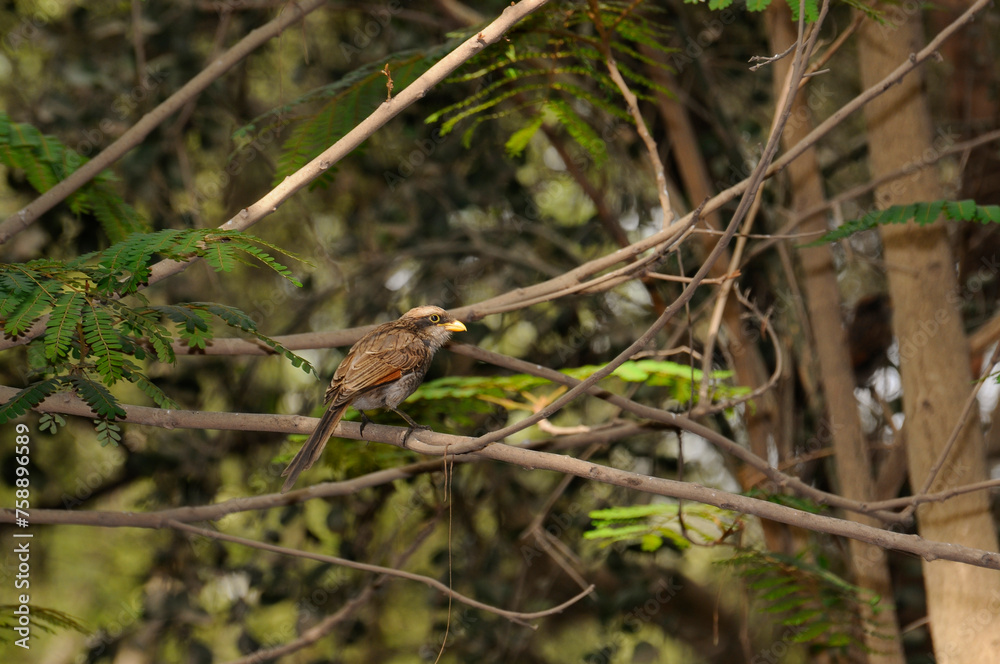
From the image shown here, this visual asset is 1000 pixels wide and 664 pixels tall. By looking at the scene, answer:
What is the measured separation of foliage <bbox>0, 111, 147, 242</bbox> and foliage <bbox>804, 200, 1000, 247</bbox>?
243 cm

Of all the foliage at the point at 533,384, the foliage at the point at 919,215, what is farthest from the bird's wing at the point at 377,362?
the foliage at the point at 919,215

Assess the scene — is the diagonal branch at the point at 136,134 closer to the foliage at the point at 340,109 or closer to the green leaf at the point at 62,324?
the foliage at the point at 340,109

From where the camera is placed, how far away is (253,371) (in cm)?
517

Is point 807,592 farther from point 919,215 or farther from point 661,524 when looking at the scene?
point 919,215

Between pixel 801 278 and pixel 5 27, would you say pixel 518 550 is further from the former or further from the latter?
pixel 5 27

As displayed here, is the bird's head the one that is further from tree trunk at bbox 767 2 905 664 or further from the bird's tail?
tree trunk at bbox 767 2 905 664

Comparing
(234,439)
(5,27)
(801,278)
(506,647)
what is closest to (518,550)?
(506,647)

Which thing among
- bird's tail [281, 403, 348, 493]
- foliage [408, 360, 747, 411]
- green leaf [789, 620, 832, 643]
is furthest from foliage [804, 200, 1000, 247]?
bird's tail [281, 403, 348, 493]

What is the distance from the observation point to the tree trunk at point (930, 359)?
10.1 ft

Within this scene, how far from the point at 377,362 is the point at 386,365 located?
3cm

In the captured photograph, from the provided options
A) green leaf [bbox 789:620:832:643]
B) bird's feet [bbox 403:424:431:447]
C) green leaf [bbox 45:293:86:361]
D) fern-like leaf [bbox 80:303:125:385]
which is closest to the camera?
green leaf [bbox 45:293:86:361]

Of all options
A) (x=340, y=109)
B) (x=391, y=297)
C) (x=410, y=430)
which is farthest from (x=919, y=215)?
(x=391, y=297)

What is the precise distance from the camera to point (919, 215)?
111 inches

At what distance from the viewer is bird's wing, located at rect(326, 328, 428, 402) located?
9.04 ft
